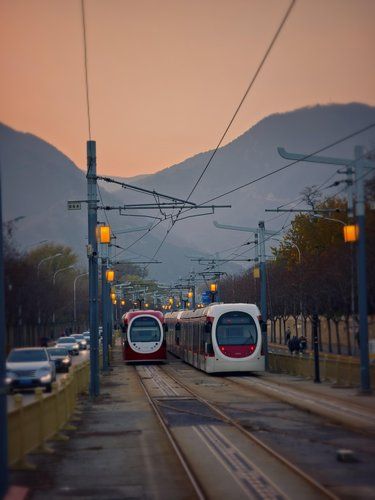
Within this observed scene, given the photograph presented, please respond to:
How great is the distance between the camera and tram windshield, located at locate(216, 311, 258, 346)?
4284 cm

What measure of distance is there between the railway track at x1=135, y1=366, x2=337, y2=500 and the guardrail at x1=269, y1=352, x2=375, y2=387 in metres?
7.47

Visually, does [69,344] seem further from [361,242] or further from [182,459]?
[182,459]

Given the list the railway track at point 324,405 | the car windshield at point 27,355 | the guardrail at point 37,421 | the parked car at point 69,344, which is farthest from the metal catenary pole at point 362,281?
the parked car at point 69,344

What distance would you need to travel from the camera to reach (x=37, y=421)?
58.2ft

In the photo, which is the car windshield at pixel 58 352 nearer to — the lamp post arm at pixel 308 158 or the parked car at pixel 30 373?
the parked car at pixel 30 373

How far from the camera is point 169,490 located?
44.2ft

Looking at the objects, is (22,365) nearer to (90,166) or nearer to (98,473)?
(90,166)

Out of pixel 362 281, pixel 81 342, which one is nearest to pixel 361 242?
pixel 362 281

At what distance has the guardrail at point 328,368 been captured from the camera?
33.6m

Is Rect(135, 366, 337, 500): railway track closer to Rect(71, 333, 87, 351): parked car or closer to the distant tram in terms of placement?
the distant tram

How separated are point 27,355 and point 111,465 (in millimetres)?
21129

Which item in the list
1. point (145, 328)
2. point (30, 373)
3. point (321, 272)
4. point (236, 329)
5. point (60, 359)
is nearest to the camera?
point (30, 373)

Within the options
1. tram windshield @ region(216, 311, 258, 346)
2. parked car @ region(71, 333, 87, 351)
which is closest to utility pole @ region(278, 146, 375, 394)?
tram windshield @ region(216, 311, 258, 346)

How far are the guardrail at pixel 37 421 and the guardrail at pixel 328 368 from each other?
1265 cm
